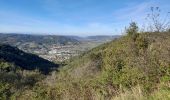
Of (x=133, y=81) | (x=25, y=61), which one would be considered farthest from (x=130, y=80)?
(x=25, y=61)

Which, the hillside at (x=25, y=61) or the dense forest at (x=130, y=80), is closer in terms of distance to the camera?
the dense forest at (x=130, y=80)

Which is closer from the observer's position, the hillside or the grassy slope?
the grassy slope

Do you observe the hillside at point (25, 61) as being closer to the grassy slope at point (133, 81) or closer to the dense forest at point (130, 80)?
the dense forest at point (130, 80)

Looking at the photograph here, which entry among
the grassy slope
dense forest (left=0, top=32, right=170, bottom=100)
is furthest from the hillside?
the grassy slope

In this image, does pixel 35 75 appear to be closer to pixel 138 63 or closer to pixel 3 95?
pixel 3 95

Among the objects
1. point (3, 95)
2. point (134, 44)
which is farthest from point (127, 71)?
point (3, 95)

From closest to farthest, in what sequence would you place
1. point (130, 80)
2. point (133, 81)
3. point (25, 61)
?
point (133, 81) → point (130, 80) → point (25, 61)

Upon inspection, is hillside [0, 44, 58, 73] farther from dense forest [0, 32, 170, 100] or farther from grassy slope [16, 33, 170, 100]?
grassy slope [16, 33, 170, 100]

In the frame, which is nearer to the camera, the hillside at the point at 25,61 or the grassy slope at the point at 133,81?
the grassy slope at the point at 133,81

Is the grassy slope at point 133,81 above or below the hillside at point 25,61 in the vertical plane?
above

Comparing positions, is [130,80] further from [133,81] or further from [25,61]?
[25,61]

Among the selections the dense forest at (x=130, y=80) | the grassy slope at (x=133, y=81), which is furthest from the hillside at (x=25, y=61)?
the grassy slope at (x=133, y=81)
